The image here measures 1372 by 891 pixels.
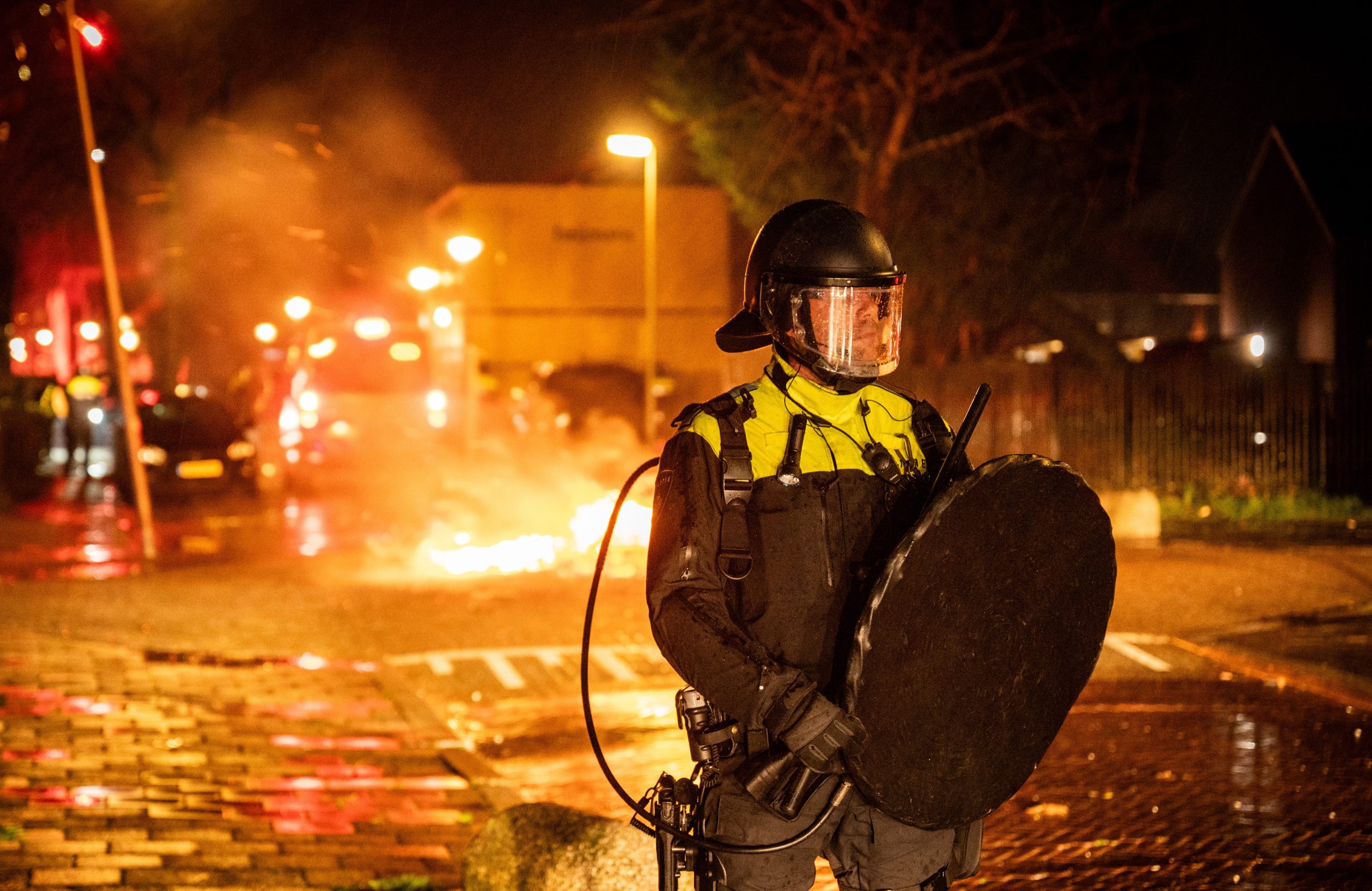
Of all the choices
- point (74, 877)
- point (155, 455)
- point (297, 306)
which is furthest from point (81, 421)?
point (74, 877)

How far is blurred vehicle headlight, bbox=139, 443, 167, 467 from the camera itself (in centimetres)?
2730

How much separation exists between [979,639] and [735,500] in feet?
1.95

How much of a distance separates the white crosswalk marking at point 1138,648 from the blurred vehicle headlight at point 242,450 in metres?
20.4

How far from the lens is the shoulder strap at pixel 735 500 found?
3.06 metres

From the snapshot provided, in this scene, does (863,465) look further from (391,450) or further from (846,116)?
(391,450)

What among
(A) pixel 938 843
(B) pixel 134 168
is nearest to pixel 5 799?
(A) pixel 938 843

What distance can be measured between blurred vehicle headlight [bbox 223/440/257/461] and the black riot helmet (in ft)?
85.2

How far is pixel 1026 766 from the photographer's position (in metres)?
3.24

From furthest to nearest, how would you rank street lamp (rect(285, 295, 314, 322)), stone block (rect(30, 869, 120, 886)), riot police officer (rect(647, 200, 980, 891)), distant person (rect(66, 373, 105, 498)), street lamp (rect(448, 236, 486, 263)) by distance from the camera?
distant person (rect(66, 373, 105, 498)), street lamp (rect(285, 295, 314, 322)), street lamp (rect(448, 236, 486, 263)), stone block (rect(30, 869, 120, 886)), riot police officer (rect(647, 200, 980, 891))

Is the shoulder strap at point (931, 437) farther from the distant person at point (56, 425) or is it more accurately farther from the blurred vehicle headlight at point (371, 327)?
the distant person at point (56, 425)

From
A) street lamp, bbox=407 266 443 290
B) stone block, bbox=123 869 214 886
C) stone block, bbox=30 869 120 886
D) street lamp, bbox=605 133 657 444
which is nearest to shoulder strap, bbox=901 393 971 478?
stone block, bbox=123 869 214 886

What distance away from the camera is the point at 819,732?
288cm

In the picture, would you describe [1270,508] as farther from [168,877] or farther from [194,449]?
[194,449]

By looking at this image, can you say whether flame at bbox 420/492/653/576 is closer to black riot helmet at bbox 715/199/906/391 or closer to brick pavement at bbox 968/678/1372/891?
brick pavement at bbox 968/678/1372/891
